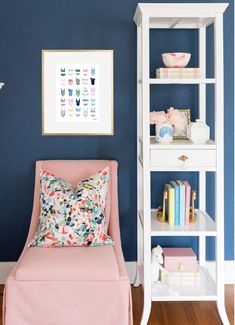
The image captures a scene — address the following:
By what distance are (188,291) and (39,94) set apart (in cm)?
154

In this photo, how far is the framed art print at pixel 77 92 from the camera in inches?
151

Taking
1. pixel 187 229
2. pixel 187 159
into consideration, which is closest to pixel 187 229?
pixel 187 229

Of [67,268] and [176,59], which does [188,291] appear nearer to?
[67,268]

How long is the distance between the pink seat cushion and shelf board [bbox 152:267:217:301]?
37 centimetres

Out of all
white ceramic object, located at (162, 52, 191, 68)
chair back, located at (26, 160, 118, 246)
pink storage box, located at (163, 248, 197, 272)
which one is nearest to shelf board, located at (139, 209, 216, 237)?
pink storage box, located at (163, 248, 197, 272)

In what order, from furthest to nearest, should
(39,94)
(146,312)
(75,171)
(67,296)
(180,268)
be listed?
(39,94)
(75,171)
(180,268)
(146,312)
(67,296)

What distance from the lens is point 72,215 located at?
3.44m

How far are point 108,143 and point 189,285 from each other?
1043 millimetres

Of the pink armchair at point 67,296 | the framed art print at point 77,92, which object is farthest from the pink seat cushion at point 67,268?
the framed art print at point 77,92

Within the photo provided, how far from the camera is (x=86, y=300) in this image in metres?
3.10

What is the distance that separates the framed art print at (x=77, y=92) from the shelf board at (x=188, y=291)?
107 centimetres

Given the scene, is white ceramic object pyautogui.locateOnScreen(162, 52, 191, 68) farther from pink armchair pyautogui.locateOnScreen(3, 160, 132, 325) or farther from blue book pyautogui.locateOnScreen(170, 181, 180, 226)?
pink armchair pyautogui.locateOnScreen(3, 160, 132, 325)

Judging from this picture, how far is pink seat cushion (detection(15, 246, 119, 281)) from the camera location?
10.2 ft

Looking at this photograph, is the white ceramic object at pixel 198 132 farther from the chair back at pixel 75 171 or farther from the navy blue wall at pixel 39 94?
the chair back at pixel 75 171
